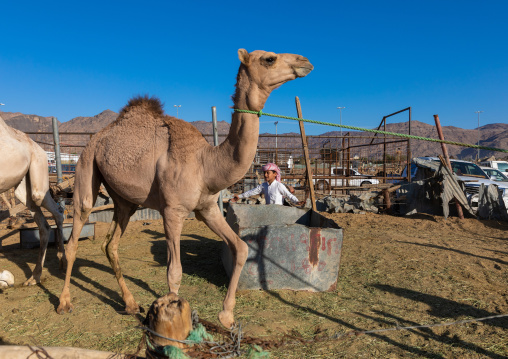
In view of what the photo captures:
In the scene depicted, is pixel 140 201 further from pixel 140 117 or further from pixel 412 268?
pixel 412 268

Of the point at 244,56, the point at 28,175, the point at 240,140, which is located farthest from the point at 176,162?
the point at 28,175

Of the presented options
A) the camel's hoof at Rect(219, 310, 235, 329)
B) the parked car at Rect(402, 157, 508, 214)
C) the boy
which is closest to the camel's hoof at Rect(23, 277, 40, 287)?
the camel's hoof at Rect(219, 310, 235, 329)

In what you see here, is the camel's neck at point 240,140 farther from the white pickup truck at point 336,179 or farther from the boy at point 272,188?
the white pickup truck at point 336,179

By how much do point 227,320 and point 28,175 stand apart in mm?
3830

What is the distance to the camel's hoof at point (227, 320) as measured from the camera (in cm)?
344

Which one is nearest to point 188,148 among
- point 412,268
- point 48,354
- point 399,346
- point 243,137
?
point 243,137

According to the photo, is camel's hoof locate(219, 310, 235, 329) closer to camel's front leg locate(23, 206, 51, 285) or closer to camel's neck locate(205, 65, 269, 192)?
camel's neck locate(205, 65, 269, 192)

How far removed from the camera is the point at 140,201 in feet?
12.6

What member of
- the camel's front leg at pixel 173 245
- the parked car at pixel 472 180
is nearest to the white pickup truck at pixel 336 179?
the parked car at pixel 472 180

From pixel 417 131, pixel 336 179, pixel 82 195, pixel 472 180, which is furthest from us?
pixel 417 131

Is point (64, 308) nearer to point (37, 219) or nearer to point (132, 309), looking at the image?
point (132, 309)

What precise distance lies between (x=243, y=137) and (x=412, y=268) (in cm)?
409

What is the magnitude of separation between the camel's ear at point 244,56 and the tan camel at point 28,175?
351cm

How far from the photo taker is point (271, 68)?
300 cm
